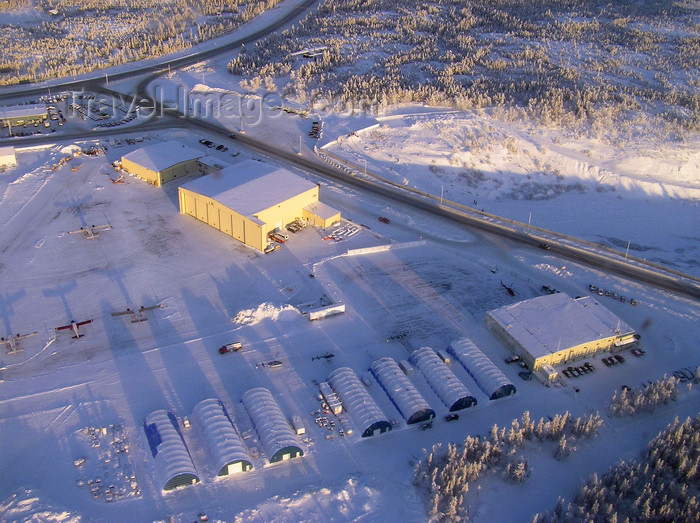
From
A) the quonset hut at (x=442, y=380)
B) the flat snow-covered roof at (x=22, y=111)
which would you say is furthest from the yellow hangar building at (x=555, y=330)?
the flat snow-covered roof at (x=22, y=111)

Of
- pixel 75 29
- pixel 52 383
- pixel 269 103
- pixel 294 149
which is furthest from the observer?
pixel 75 29

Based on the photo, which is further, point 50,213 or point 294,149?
point 294,149

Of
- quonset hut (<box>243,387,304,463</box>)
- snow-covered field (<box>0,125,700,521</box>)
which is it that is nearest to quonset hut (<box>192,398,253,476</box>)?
snow-covered field (<box>0,125,700,521</box>)

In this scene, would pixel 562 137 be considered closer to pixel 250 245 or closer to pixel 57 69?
pixel 250 245

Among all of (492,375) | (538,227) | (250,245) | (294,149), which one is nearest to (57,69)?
(294,149)

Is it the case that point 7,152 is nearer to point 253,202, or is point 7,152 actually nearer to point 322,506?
point 253,202

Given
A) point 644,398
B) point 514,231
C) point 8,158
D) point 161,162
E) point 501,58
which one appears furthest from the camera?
point 501,58

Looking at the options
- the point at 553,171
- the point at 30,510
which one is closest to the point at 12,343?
the point at 30,510
